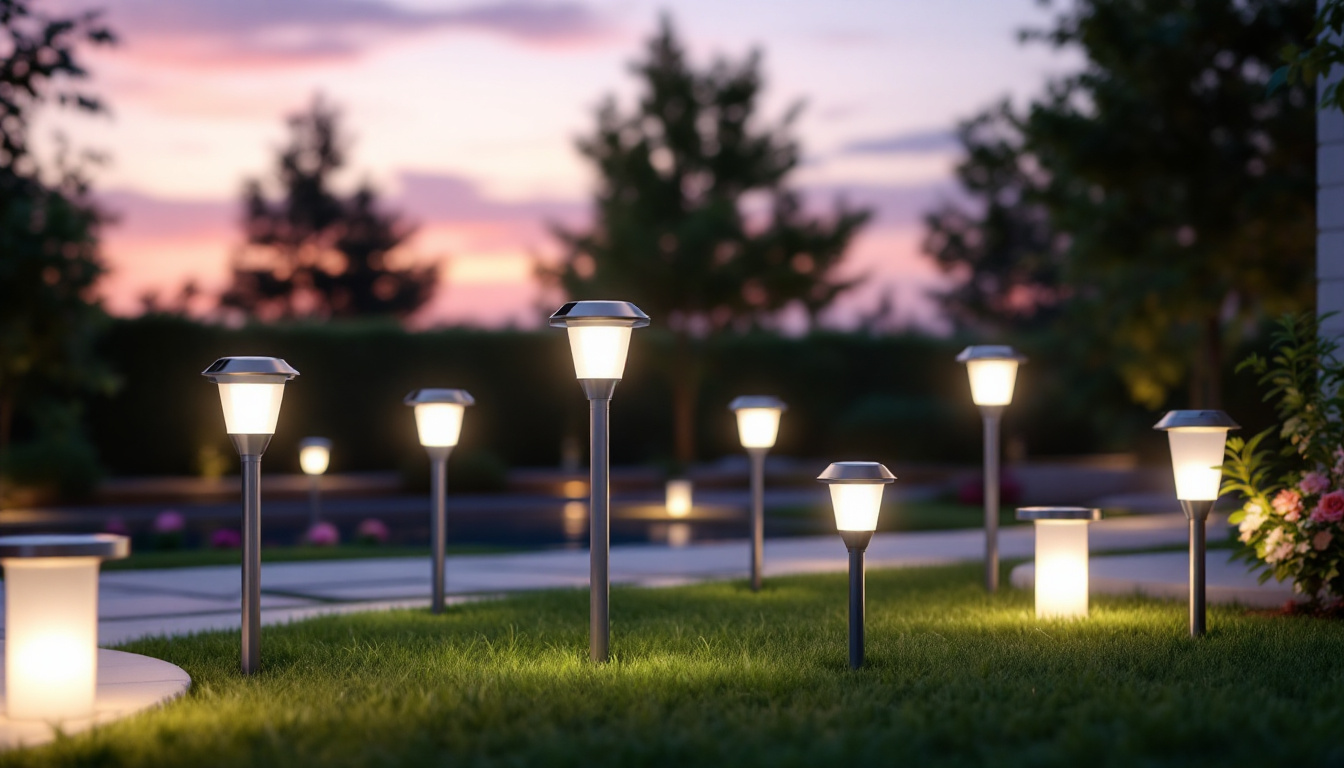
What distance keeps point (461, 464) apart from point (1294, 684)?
906 inches

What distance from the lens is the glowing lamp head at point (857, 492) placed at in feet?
24.6

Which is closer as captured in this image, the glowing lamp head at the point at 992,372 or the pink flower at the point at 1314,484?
the pink flower at the point at 1314,484

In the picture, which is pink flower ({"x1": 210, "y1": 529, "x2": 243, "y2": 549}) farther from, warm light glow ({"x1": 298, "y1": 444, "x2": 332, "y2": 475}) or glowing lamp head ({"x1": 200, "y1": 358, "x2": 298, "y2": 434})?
glowing lamp head ({"x1": 200, "y1": 358, "x2": 298, "y2": 434})

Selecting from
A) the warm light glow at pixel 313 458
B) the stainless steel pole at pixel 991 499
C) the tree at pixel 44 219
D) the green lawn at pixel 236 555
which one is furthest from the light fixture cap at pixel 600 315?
the warm light glow at pixel 313 458

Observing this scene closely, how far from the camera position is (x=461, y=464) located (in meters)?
28.7

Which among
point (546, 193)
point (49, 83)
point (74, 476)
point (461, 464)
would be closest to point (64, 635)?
point (49, 83)

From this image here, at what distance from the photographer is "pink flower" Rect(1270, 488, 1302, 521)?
9406mm

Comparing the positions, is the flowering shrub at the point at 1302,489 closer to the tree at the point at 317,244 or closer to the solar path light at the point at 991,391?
the solar path light at the point at 991,391

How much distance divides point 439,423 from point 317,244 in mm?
49302

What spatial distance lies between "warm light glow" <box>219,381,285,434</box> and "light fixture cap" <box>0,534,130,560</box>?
1.58 m

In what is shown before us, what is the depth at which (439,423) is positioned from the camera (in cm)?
1031

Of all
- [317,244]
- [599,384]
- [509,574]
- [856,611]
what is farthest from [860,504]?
[317,244]

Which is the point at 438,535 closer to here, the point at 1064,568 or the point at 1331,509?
the point at 1064,568

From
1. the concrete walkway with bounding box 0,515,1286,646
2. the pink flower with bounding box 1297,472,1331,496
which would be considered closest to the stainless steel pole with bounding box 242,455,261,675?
the concrete walkway with bounding box 0,515,1286,646
